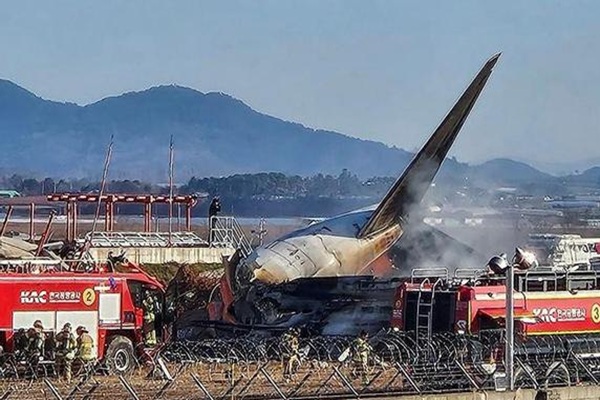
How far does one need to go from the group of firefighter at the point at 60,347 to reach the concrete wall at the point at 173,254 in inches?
1136

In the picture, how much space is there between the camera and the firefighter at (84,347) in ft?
116

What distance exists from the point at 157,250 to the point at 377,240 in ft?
47.7

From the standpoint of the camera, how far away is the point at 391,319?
4009cm

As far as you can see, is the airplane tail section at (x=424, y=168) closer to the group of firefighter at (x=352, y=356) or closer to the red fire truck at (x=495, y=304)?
the red fire truck at (x=495, y=304)

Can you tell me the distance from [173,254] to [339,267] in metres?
15.3

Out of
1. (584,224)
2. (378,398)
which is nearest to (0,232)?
(378,398)

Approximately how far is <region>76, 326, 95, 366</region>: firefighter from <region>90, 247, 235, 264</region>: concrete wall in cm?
2827

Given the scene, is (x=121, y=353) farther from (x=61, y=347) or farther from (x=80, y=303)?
(x=61, y=347)

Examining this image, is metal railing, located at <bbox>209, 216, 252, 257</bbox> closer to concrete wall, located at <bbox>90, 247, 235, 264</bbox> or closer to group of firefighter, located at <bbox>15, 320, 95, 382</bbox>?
concrete wall, located at <bbox>90, 247, 235, 264</bbox>

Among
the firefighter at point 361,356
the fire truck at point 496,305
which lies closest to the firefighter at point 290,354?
the firefighter at point 361,356

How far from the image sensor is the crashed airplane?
154 feet

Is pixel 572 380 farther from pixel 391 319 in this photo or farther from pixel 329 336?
pixel 329 336

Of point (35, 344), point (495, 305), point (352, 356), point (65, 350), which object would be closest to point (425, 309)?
point (495, 305)

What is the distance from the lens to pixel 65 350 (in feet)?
115
